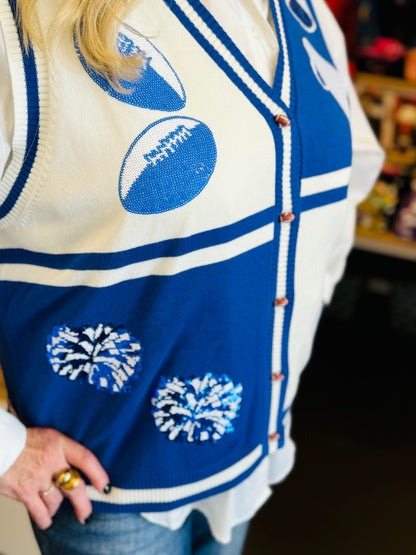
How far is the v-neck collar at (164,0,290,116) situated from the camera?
73 centimetres

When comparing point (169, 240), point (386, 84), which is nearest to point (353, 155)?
point (169, 240)

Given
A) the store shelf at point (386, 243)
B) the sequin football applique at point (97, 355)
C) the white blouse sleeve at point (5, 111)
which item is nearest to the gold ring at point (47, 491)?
the sequin football applique at point (97, 355)

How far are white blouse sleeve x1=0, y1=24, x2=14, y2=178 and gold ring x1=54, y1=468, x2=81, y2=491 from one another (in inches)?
16.4

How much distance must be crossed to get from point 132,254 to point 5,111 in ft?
0.68

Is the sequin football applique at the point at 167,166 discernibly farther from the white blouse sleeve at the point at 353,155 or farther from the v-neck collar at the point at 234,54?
the white blouse sleeve at the point at 353,155

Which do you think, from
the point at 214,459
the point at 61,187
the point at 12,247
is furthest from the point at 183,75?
the point at 214,459

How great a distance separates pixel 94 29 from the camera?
0.67m

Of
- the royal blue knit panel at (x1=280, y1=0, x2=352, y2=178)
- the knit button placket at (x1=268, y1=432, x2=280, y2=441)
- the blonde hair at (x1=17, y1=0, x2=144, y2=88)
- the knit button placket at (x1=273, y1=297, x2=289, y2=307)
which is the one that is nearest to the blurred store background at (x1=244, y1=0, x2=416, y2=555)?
the knit button placket at (x1=268, y1=432, x2=280, y2=441)

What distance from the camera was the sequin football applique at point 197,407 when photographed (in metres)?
0.86

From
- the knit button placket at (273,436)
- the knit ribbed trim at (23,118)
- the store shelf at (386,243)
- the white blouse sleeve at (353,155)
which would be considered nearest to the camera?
the knit ribbed trim at (23,118)

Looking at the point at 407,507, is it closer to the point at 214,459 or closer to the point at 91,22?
the point at 214,459

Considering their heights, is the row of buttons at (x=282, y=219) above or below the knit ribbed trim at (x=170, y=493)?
above

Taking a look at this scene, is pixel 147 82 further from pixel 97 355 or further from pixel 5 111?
pixel 97 355

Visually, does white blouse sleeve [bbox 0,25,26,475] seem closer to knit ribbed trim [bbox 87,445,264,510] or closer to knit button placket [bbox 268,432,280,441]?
knit ribbed trim [bbox 87,445,264,510]
